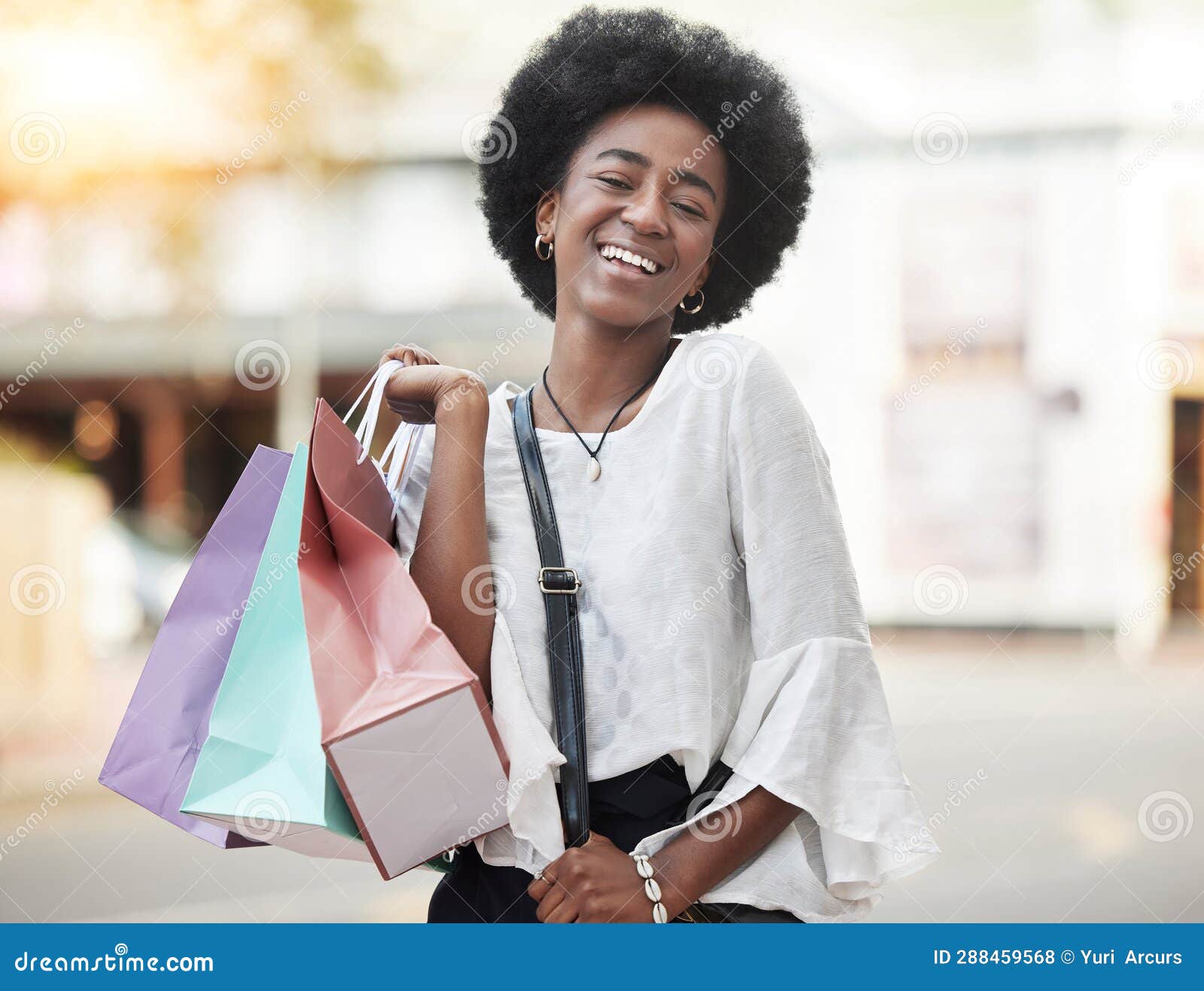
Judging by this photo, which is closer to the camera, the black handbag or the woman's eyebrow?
the black handbag

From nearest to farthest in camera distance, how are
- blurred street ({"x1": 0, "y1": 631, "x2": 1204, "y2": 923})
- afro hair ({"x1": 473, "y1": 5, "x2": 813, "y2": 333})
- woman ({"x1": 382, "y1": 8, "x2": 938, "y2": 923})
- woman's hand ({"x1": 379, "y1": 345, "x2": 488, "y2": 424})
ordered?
woman ({"x1": 382, "y1": 8, "x2": 938, "y2": 923})
woman's hand ({"x1": 379, "y1": 345, "x2": 488, "y2": 424})
afro hair ({"x1": 473, "y1": 5, "x2": 813, "y2": 333})
blurred street ({"x1": 0, "y1": 631, "x2": 1204, "y2": 923})

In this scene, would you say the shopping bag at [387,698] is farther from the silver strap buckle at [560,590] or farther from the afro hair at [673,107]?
the afro hair at [673,107]

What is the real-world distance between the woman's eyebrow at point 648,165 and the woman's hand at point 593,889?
951 mm

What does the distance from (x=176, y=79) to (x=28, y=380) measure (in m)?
4.11

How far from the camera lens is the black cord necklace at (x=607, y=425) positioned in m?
1.77

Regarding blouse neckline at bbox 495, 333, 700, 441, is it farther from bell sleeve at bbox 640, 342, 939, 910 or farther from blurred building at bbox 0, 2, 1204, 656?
Answer: blurred building at bbox 0, 2, 1204, 656

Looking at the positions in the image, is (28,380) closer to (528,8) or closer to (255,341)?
(255,341)

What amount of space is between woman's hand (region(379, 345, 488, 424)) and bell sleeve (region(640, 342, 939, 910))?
0.39 meters

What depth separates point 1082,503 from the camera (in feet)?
39.3

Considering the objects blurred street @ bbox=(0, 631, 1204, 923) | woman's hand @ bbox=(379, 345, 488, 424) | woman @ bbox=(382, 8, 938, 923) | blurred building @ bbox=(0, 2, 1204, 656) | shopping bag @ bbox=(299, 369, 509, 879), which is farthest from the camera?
blurred building @ bbox=(0, 2, 1204, 656)

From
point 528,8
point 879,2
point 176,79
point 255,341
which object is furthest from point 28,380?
point 879,2

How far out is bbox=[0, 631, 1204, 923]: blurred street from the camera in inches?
216

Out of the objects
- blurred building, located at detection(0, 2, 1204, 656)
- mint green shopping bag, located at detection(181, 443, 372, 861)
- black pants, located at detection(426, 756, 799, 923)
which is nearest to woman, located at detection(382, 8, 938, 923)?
black pants, located at detection(426, 756, 799, 923)

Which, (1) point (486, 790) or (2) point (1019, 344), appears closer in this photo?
(1) point (486, 790)
